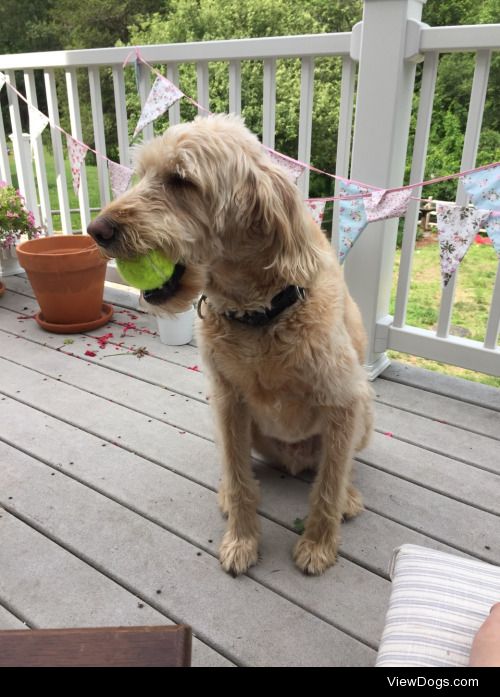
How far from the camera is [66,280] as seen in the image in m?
3.33

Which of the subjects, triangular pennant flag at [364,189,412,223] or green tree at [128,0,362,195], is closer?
triangular pennant flag at [364,189,412,223]

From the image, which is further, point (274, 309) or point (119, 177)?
point (119, 177)

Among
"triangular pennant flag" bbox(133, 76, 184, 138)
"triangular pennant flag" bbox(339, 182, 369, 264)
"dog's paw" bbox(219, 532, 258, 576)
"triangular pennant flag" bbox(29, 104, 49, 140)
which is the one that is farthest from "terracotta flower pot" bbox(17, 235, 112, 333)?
"dog's paw" bbox(219, 532, 258, 576)

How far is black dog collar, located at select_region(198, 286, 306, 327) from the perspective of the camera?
1589 mm

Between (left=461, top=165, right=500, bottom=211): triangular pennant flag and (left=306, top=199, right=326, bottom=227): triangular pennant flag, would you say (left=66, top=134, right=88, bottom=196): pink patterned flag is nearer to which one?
(left=306, top=199, right=326, bottom=227): triangular pennant flag

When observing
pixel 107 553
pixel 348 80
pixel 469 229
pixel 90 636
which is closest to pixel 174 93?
pixel 348 80

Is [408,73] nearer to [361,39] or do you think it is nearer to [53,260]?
[361,39]

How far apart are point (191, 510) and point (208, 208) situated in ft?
3.63

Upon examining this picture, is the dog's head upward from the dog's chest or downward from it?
upward

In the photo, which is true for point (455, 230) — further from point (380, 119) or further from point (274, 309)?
point (274, 309)

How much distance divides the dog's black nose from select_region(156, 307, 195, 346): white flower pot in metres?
1.84

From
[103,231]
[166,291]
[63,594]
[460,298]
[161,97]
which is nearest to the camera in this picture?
[103,231]

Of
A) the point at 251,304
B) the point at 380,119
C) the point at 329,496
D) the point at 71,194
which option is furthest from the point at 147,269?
the point at 71,194
